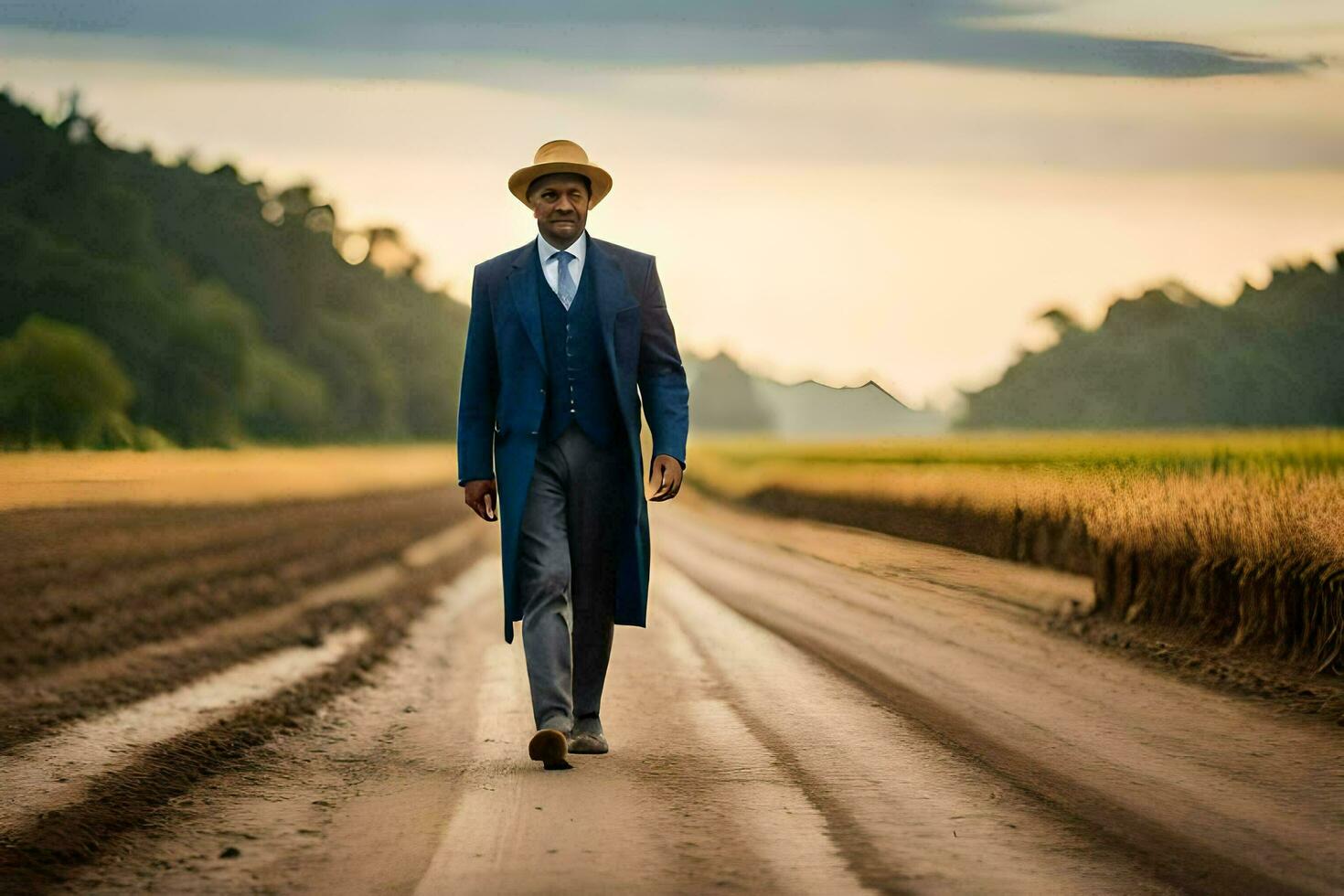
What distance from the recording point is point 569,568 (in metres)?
7.10

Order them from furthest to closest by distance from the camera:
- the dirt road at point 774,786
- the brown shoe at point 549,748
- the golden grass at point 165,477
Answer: the golden grass at point 165,477 < the brown shoe at point 549,748 < the dirt road at point 774,786

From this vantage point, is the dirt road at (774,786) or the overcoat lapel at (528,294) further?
the overcoat lapel at (528,294)

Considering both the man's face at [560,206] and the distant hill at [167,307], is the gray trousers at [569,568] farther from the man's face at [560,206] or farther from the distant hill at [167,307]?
the distant hill at [167,307]

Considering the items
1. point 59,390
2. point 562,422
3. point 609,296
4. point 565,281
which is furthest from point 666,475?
point 59,390

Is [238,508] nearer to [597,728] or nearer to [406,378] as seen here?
[597,728]

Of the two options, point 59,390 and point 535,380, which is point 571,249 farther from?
point 59,390

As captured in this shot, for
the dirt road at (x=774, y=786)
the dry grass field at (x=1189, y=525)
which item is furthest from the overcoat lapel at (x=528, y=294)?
the dry grass field at (x=1189, y=525)

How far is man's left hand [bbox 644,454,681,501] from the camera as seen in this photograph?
7020 mm

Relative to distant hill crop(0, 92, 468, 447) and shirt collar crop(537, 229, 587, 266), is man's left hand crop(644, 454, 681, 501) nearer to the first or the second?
shirt collar crop(537, 229, 587, 266)

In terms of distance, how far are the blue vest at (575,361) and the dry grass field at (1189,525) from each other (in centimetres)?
575

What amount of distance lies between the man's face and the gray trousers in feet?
2.61

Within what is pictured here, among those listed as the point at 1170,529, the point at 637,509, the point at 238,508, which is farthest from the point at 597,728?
the point at 238,508

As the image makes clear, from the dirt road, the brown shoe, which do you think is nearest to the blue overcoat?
the brown shoe

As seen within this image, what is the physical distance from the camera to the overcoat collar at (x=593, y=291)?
700 centimetres
